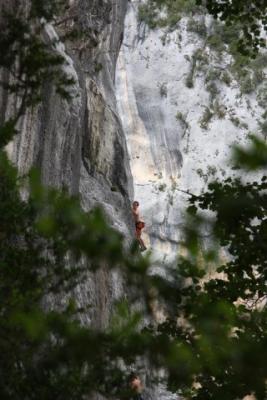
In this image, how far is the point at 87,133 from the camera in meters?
14.9

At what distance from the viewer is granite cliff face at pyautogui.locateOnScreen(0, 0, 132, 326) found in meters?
9.66

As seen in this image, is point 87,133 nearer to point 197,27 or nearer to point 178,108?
point 178,108

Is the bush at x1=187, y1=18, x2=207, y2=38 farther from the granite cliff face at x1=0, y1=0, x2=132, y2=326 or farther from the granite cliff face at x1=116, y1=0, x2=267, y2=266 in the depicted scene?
the granite cliff face at x1=0, y1=0, x2=132, y2=326

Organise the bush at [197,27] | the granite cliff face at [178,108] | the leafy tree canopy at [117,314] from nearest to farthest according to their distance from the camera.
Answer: the leafy tree canopy at [117,314], the granite cliff face at [178,108], the bush at [197,27]

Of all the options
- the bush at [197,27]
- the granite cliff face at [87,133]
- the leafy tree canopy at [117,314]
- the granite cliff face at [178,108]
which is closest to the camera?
the leafy tree canopy at [117,314]

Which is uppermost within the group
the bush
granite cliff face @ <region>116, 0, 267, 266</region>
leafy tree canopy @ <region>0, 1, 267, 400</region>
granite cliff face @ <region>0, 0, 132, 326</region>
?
the bush

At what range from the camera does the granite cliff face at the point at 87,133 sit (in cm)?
966

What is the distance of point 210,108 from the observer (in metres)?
32.4

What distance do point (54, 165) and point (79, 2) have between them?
15.1ft

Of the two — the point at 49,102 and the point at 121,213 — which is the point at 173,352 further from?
the point at 121,213

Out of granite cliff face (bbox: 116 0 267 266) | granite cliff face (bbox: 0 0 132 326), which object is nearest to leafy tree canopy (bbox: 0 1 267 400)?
granite cliff face (bbox: 0 0 132 326)

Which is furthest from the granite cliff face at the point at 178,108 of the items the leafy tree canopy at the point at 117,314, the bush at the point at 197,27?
the leafy tree canopy at the point at 117,314

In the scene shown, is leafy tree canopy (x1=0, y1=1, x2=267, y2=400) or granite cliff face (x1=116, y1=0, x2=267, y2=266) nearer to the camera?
leafy tree canopy (x1=0, y1=1, x2=267, y2=400)

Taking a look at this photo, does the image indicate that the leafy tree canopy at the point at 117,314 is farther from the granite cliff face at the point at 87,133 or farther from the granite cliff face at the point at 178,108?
the granite cliff face at the point at 178,108
